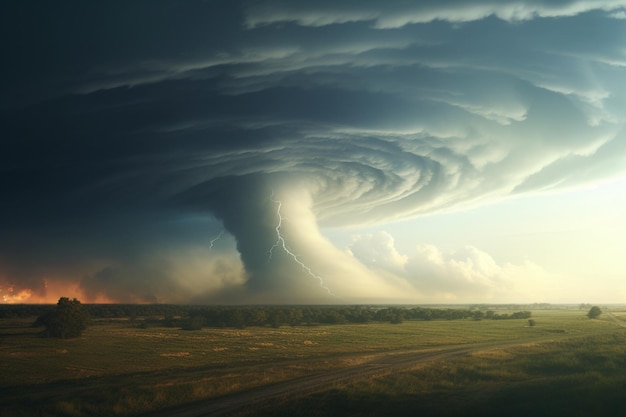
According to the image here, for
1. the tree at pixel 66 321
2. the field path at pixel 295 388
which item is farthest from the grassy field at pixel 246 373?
the tree at pixel 66 321

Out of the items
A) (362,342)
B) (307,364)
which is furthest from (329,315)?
(307,364)

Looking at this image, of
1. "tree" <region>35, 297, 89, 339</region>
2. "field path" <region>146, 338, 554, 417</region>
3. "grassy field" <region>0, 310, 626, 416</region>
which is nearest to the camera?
"field path" <region>146, 338, 554, 417</region>

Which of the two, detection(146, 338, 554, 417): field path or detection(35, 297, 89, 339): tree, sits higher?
detection(35, 297, 89, 339): tree

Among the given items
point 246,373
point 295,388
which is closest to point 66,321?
point 246,373

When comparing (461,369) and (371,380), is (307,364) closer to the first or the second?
(371,380)

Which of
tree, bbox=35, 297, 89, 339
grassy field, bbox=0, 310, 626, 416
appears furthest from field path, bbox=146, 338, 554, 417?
tree, bbox=35, 297, 89, 339

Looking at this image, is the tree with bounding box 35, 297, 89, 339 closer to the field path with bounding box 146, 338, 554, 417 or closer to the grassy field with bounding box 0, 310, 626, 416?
the grassy field with bounding box 0, 310, 626, 416

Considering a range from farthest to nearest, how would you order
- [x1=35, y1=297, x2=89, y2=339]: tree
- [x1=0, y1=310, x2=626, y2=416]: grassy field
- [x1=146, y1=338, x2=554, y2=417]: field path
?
[x1=35, y1=297, x2=89, y2=339]: tree < [x1=0, y1=310, x2=626, y2=416]: grassy field < [x1=146, y1=338, x2=554, y2=417]: field path
